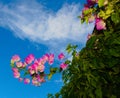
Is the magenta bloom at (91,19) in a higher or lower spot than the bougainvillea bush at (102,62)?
higher

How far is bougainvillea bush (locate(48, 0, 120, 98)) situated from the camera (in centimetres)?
442

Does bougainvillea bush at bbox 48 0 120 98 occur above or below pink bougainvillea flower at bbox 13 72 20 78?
below

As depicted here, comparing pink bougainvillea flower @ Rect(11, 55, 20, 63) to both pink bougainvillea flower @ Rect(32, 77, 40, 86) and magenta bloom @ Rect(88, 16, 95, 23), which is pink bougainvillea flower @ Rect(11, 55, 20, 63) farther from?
magenta bloom @ Rect(88, 16, 95, 23)

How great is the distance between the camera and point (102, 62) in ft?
14.8

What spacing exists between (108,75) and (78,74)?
0.52 meters

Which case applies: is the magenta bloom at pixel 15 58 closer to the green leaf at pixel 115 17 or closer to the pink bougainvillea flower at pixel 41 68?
the pink bougainvillea flower at pixel 41 68

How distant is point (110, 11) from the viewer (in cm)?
504

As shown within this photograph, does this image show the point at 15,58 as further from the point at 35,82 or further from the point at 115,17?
the point at 115,17

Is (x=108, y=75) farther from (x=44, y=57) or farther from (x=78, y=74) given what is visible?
(x=44, y=57)

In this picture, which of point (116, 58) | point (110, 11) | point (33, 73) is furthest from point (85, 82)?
point (33, 73)

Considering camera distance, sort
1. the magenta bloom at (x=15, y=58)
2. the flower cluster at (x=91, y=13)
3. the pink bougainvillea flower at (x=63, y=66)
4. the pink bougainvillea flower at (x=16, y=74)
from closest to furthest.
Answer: the flower cluster at (x=91, y=13) → the pink bougainvillea flower at (x=63, y=66) → the magenta bloom at (x=15, y=58) → the pink bougainvillea flower at (x=16, y=74)

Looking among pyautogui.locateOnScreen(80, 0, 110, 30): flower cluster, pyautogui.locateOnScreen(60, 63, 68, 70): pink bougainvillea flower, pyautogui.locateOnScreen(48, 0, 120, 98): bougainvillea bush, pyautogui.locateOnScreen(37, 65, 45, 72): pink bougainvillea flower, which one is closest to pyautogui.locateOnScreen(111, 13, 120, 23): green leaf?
pyautogui.locateOnScreen(48, 0, 120, 98): bougainvillea bush

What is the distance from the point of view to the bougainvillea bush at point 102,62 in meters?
4.42

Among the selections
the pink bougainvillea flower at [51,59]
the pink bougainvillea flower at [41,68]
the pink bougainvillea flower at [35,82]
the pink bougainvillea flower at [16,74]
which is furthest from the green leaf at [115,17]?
the pink bougainvillea flower at [16,74]
